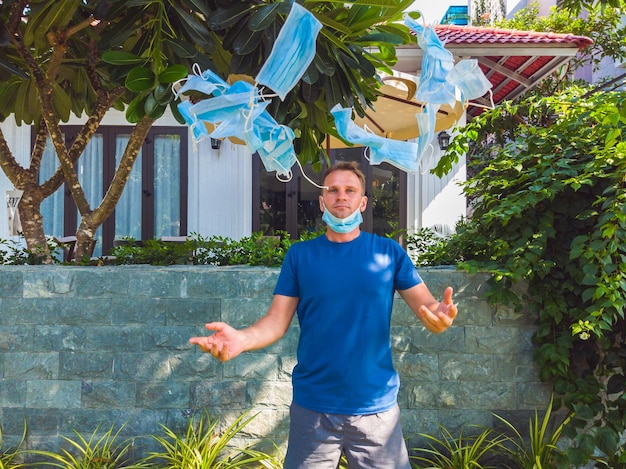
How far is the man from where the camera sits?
1.85m

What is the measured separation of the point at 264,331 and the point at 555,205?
2100 millimetres

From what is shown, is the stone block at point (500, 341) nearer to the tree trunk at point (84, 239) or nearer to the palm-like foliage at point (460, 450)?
the palm-like foliage at point (460, 450)

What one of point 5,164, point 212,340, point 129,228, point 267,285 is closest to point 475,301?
point 267,285

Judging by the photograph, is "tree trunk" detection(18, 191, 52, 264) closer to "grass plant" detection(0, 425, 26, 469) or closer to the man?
"grass plant" detection(0, 425, 26, 469)

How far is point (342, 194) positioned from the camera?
1.96 meters

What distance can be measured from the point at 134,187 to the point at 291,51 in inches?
249

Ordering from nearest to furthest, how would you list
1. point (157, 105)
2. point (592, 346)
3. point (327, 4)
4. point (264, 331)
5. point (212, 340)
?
point (212, 340)
point (264, 331)
point (157, 105)
point (327, 4)
point (592, 346)

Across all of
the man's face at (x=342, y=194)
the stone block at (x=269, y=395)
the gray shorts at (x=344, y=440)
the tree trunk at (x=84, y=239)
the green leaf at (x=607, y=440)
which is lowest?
the green leaf at (x=607, y=440)

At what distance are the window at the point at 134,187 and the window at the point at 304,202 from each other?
46.6 inches

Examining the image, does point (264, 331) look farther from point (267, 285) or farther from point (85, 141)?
point (85, 141)

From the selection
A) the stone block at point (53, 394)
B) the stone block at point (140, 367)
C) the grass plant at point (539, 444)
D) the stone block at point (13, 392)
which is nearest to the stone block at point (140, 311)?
the stone block at point (140, 367)

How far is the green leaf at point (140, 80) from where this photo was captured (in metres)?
2.36

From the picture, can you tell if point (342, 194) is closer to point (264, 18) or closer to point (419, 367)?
point (264, 18)

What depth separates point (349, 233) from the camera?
1.98m
